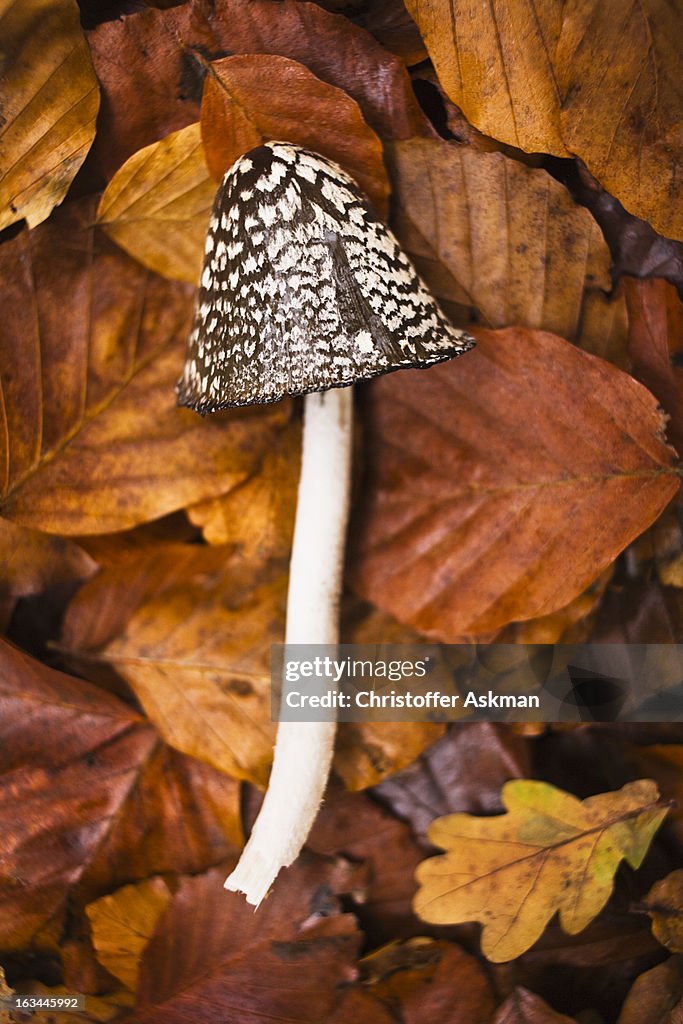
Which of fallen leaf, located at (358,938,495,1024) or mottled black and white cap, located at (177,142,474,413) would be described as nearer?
mottled black and white cap, located at (177,142,474,413)

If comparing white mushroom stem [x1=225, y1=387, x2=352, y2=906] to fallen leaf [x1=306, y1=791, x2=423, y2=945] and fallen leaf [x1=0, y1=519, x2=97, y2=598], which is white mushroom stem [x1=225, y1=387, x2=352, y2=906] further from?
fallen leaf [x1=0, y1=519, x2=97, y2=598]

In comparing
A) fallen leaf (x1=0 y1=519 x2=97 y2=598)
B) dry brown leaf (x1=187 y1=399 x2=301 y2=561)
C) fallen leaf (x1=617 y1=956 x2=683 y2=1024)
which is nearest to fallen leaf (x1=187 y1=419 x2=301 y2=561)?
dry brown leaf (x1=187 y1=399 x2=301 y2=561)

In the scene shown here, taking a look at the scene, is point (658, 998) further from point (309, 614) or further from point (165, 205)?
point (165, 205)

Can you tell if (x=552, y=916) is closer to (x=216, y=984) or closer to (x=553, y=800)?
(x=553, y=800)

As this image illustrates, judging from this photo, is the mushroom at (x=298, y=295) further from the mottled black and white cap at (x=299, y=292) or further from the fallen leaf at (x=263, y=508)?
the fallen leaf at (x=263, y=508)

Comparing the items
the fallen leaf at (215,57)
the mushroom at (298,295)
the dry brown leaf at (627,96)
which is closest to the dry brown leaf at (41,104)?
the fallen leaf at (215,57)
